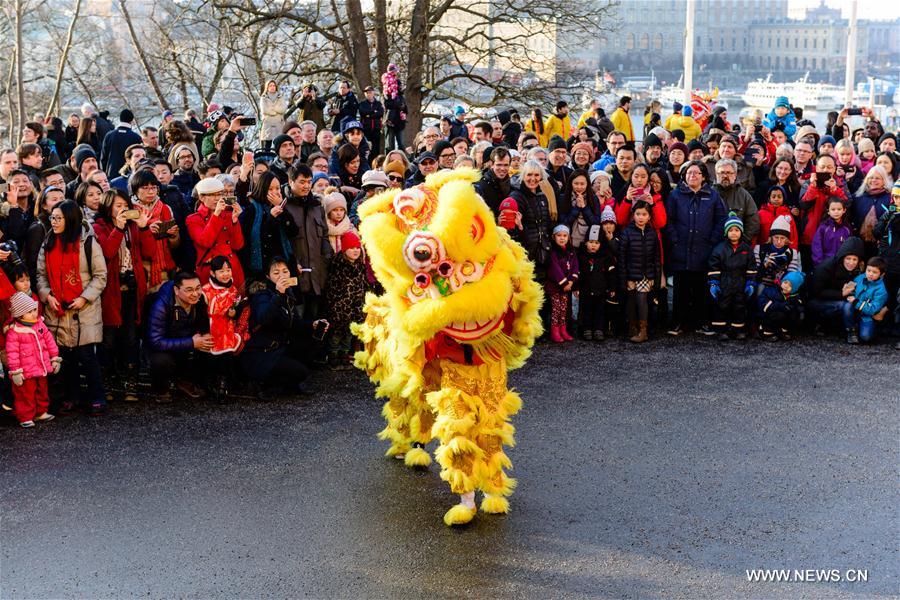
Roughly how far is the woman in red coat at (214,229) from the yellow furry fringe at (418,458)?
104 inches

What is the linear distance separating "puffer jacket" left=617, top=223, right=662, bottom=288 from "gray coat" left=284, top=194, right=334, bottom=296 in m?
3.03

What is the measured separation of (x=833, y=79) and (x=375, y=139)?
123 metres

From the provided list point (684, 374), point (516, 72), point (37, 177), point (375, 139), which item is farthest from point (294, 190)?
point (516, 72)

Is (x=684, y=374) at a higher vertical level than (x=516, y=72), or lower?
lower

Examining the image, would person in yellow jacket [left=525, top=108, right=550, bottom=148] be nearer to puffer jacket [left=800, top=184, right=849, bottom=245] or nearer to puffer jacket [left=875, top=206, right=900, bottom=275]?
puffer jacket [left=800, top=184, right=849, bottom=245]

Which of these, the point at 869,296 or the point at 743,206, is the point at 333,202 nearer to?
the point at 743,206

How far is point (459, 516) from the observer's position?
598cm

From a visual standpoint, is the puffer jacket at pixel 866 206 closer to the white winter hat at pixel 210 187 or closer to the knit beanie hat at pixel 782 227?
the knit beanie hat at pixel 782 227

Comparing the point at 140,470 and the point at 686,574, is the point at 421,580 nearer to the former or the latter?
the point at 686,574

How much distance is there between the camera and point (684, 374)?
9.09 meters

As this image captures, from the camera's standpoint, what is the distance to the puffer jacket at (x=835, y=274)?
10.3 meters

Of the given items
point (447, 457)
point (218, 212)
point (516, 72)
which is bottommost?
point (447, 457)

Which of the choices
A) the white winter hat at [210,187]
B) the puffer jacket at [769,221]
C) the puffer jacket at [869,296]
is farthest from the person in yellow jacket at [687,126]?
the white winter hat at [210,187]

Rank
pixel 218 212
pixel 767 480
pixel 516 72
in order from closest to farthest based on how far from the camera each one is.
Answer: pixel 767 480 → pixel 218 212 → pixel 516 72
